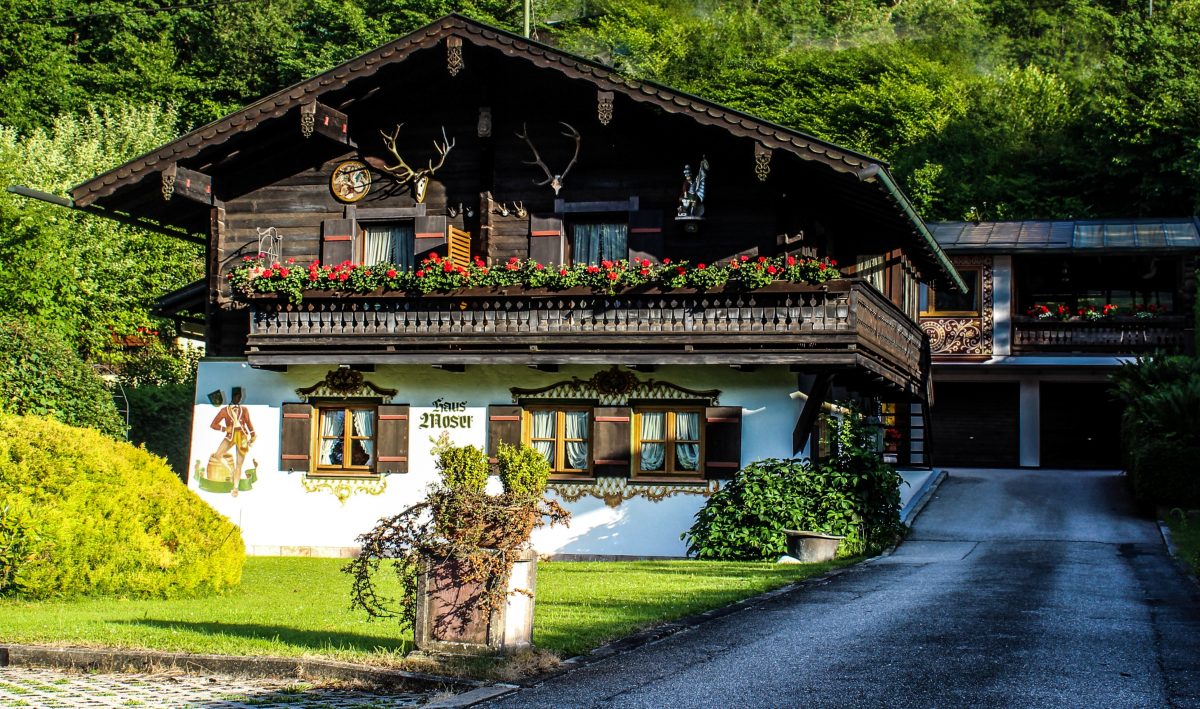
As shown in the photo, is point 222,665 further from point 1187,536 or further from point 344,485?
point 1187,536

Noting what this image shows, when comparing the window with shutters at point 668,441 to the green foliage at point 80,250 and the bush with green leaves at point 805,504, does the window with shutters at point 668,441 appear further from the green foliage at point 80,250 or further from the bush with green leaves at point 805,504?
the green foliage at point 80,250

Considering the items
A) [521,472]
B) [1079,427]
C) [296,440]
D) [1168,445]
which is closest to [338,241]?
[296,440]

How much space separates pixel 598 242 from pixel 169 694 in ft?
47.3

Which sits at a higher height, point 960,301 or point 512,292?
point 960,301

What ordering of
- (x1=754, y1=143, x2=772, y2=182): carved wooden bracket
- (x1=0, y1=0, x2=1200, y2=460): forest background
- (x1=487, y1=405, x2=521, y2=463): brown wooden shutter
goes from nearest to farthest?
(x1=754, y1=143, x2=772, y2=182): carved wooden bracket
(x1=487, y1=405, x2=521, y2=463): brown wooden shutter
(x1=0, y1=0, x2=1200, y2=460): forest background

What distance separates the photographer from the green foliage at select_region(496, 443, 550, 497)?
407 inches

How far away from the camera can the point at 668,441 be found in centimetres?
2164

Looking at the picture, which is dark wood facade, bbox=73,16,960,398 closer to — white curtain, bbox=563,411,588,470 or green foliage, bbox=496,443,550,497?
white curtain, bbox=563,411,588,470

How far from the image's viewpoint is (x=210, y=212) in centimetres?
2472

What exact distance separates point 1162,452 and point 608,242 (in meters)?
9.91

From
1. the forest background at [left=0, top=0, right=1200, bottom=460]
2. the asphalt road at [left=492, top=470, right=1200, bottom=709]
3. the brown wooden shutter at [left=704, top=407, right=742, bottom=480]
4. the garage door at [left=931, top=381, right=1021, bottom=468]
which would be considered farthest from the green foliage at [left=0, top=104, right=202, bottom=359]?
the asphalt road at [left=492, top=470, right=1200, bottom=709]

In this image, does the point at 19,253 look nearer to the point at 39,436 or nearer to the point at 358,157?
the point at 358,157

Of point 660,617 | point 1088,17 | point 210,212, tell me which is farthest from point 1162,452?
point 1088,17

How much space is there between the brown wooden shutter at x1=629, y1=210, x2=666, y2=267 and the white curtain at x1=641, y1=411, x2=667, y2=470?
2533 millimetres
